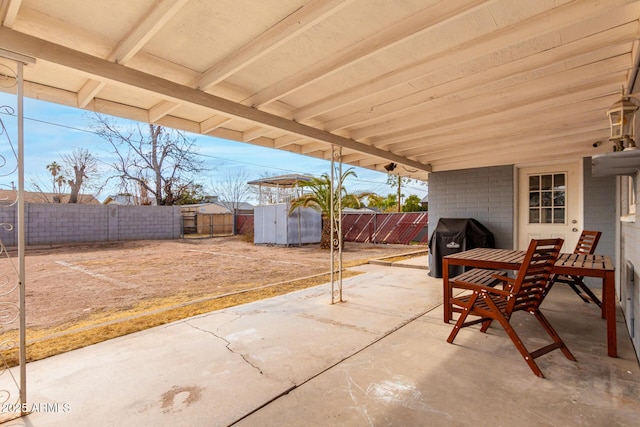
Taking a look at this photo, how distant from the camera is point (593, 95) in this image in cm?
285

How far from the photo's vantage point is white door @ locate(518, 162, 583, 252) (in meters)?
5.32

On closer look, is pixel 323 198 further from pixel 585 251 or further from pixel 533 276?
pixel 533 276

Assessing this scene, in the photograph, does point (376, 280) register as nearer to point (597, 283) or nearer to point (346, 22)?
point (597, 283)

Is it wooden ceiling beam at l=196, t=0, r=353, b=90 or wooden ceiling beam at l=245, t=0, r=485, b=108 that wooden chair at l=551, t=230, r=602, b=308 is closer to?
wooden ceiling beam at l=245, t=0, r=485, b=108

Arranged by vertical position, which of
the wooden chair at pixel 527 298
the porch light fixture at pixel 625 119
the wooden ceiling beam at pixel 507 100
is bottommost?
the wooden chair at pixel 527 298

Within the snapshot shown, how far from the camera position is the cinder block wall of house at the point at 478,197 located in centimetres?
588

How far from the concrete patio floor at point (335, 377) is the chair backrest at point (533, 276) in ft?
1.50

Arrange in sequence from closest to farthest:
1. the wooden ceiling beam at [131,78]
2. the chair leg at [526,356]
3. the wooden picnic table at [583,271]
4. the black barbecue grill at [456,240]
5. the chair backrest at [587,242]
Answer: the wooden ceiling beam at [131,78]
the chair leg at [526,356]
the wooden picnic table at [583,271]
the chair backrest at [587,242]
the black barbecue grill at [456,240]

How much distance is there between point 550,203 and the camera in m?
5.59

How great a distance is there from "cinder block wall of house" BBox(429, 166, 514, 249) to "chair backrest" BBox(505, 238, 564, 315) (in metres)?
3.43

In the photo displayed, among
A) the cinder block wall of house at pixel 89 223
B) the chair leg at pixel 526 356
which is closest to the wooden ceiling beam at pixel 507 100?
the chair leg at pixel 526 356

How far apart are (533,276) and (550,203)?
12.3 ft

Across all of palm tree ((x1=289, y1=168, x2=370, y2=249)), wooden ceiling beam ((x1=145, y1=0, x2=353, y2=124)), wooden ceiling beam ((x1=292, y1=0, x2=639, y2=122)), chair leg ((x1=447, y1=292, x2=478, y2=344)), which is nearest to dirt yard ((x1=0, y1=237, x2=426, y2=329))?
palm tree ((x1=289, y1=168, x2=370, y2=249))

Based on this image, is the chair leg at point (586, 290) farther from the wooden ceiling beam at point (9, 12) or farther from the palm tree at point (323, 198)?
the palm tree at point (323, 198)
